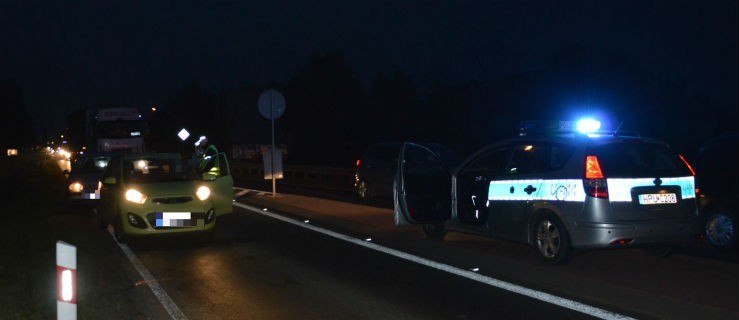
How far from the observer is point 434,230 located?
11.6m

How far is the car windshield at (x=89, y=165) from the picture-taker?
17.9 metres

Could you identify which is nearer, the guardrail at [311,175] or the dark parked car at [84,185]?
the dark parked car at [84,185]

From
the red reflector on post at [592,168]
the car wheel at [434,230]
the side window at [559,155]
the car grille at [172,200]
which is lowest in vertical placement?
the car wheel at [434,230]

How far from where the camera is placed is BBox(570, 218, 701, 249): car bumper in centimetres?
827

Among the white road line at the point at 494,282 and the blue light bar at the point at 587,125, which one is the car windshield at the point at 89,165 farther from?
the blue light bar at the point at 587,125

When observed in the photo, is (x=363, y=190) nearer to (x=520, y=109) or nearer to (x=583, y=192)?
(x=583, y=192)

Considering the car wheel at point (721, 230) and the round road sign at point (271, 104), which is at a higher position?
the round road sign at point (271, 104)

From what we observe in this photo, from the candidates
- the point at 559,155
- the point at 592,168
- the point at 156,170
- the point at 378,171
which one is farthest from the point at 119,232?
the point at 378,171

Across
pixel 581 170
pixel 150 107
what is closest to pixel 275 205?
pixel 581 170

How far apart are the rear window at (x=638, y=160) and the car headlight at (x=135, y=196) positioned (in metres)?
6.90

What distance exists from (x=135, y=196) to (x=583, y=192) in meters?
6.95

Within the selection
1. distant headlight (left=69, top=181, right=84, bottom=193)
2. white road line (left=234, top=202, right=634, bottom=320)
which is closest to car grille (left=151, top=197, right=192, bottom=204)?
white road line (left=234, top=202, right=634, bottom=320)

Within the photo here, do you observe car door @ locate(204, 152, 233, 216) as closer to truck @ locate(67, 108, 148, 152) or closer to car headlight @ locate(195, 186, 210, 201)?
car headlight @ locate(195, 186, 210, 201)

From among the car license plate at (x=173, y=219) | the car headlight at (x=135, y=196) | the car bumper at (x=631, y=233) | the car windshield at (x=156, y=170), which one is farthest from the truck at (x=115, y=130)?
the car bumper at (x=631, y=233)
